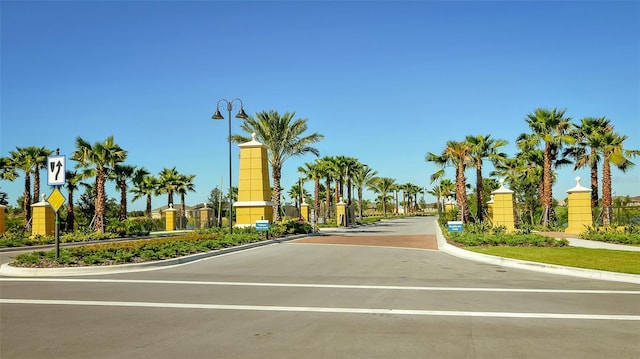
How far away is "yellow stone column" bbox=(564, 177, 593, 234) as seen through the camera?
92.5ft

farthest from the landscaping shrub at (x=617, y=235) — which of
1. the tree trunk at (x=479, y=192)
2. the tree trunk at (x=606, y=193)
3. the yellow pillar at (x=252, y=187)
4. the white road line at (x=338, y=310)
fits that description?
the yellow pillar at (x=252, y=187)

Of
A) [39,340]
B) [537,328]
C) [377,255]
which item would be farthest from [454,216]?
[39,340]

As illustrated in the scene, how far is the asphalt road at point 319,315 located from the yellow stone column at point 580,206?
673 inches

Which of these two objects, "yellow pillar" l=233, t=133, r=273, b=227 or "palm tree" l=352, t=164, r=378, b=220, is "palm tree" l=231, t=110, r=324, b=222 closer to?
Answer: "yellow pillar" l=233, t=133, r=273, b=227

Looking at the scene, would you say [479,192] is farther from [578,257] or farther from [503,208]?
[578,257]

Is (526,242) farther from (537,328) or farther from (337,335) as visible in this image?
(337,335)

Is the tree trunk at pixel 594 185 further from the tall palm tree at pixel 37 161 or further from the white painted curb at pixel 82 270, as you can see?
the tall palm tree at pixel 37 161

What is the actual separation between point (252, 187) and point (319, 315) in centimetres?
2112

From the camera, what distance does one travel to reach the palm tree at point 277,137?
111 ft

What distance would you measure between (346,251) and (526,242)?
745 centimetres

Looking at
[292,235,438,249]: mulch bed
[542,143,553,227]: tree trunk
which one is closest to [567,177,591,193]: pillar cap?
[542,143,553,227]: tree trunk

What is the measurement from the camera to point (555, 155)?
39062 millimetres

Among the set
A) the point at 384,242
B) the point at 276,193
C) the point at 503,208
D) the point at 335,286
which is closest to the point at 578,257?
the point at 335,286

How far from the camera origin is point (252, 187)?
28.8 metres
